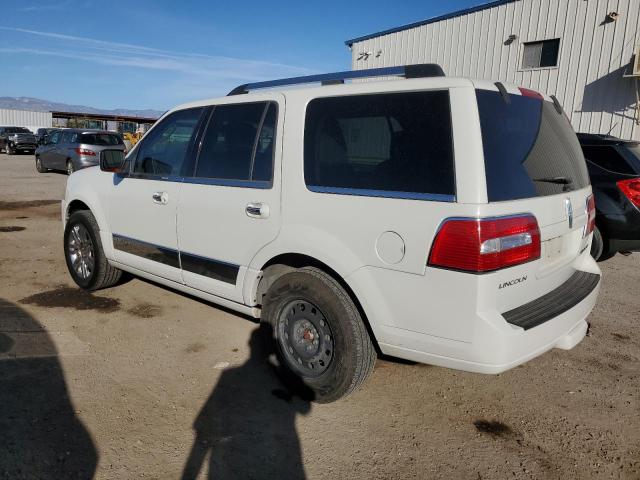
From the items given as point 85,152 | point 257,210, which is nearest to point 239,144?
point 257,210

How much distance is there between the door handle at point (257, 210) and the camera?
3158mm

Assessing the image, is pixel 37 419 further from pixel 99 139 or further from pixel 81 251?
pixel 99 139

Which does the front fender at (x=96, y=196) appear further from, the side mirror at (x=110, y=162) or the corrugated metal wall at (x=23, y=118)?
the corrugated metal wall at (x=23, y=118)

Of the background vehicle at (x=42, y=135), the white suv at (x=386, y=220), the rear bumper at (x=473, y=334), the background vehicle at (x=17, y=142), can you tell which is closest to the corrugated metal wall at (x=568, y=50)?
the white suv at (x=386, y=220)

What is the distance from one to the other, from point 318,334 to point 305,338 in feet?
0.40

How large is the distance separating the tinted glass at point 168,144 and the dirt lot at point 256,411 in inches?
53.2

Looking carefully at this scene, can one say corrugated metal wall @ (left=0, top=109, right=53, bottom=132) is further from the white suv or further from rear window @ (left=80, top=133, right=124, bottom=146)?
the white suv

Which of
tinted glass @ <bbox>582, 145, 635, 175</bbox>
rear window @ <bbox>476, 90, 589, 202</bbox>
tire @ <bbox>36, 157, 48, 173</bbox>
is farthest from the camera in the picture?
tire @ <bbox>36, 157, 48, 173</bbox>

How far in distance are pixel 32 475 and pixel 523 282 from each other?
2600 mm

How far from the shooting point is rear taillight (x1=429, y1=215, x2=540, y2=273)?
2326mm

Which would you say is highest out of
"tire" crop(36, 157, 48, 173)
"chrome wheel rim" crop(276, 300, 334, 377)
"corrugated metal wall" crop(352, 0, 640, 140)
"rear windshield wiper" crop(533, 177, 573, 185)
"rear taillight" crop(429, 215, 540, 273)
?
"corrugated metal wall" crop(352, 0, 640, 140)

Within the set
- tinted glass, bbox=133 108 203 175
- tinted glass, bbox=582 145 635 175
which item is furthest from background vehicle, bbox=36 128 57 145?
tinted glass, bbox=582 145 635 175

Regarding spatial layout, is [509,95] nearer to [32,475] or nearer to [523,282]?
[523,282]

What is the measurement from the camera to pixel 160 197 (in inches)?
154
